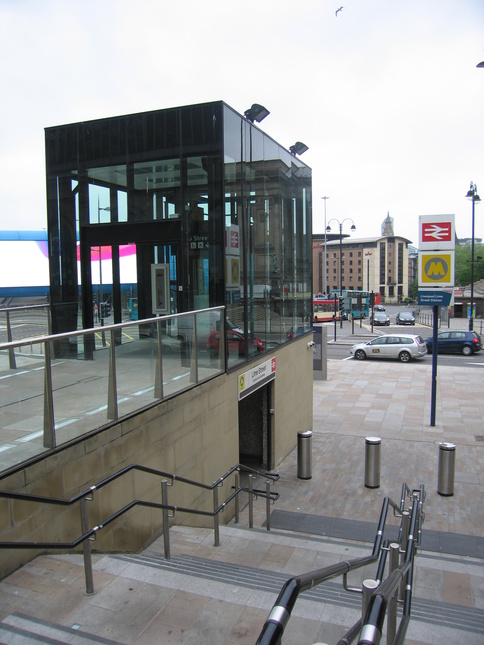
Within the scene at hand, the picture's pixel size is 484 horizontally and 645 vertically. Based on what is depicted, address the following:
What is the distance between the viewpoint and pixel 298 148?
13289 millimetres

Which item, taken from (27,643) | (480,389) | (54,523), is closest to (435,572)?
(54,523)

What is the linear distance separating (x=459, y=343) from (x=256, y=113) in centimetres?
2396

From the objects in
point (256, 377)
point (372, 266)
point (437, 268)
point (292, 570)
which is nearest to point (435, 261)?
point (437, 268)

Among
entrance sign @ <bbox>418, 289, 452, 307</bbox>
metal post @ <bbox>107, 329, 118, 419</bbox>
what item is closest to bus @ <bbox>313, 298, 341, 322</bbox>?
entrance sign @ <bbox>418, 289, 452, 307</bbox>

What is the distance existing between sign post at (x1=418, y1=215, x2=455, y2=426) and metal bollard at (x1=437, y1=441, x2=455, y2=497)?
4714mm

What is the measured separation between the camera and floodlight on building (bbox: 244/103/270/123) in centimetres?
984

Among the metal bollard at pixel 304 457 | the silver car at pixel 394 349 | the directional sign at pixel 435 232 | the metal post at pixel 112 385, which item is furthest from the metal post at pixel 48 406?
the silver car at pixel 394 349

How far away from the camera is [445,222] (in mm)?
14328

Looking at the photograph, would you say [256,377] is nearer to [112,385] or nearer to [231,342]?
[231,342]

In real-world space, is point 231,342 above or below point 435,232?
below

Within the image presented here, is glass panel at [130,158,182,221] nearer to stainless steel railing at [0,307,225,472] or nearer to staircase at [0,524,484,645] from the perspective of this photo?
stainless steel railing at [0,307,225,472]

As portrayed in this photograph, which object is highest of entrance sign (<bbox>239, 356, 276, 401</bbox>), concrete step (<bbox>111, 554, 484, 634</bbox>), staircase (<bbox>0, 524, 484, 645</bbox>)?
entrance sign (<bbox>239, 356, 276, 401</bbox>)

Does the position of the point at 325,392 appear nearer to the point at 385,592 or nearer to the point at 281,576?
the point at 281,576

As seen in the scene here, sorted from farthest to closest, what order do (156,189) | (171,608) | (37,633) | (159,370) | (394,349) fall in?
(394,349) < (156,189) < (159,370) < (171,608) < (37,633)
